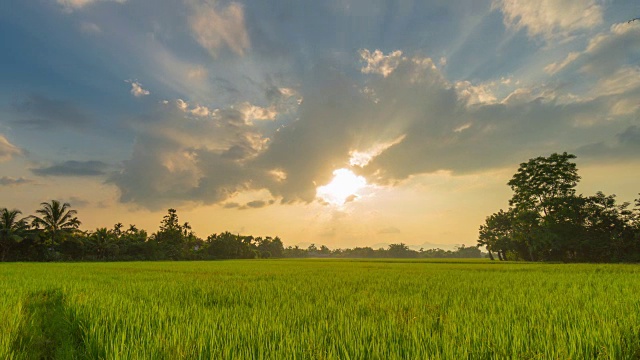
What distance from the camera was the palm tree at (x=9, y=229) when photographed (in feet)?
136

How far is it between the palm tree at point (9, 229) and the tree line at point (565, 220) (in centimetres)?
6975

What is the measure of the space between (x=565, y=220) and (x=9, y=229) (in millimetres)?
75518

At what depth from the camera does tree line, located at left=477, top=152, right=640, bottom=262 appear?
40.2 metres

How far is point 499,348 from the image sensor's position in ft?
8.92

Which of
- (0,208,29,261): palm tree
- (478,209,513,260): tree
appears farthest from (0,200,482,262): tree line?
(478,209,513,260): tree

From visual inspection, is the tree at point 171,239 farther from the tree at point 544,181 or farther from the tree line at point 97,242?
the tree at point 544,181

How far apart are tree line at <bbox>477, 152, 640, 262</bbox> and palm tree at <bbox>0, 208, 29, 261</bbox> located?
6975cm

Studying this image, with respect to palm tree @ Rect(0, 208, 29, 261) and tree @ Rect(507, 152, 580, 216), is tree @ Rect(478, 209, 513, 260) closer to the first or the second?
tree @ Rect(507, 152, 580, 216)

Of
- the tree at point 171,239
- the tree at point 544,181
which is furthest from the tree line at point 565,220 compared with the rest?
the tree at point 171,239

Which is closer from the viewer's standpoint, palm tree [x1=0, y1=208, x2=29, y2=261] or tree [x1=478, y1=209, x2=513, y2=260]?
palm tree [x1=0, y1=208, x2=29, y2=261]

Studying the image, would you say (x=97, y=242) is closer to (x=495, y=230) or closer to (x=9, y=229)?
(x=9, y=229)

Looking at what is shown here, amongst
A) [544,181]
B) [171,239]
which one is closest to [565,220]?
[544,181]

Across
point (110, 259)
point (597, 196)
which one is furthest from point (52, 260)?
point (597, 196)

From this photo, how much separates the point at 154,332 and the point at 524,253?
61.7 metres
